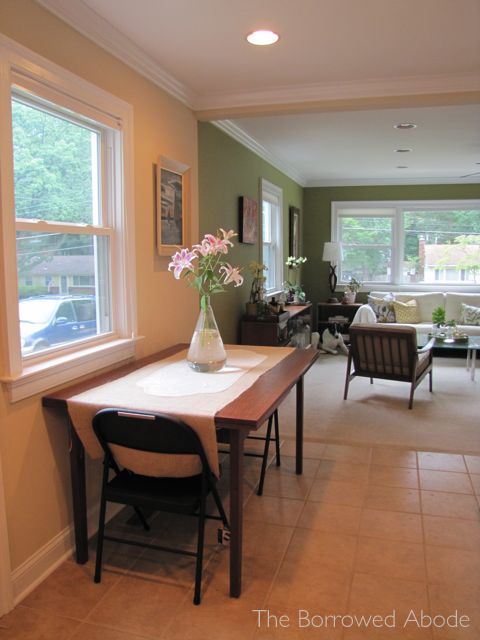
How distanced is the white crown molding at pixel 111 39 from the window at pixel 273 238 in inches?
113

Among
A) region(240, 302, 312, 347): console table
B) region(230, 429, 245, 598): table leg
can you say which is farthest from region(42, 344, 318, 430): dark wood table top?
region(240, 302, 312, 347): console table

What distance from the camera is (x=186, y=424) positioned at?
201 centimetres

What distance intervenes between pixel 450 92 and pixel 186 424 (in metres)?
2.56

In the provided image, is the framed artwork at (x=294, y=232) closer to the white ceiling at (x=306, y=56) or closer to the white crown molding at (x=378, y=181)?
the white crown molding at (x=378, y=181)

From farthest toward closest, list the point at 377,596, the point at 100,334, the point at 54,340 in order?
the point at 100,334, the point at 54,340, the point at 377,596

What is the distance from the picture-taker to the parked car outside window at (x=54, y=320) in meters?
2.24

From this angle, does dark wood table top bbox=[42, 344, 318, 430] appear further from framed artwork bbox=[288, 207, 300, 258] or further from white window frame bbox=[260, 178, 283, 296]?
framed artwork bbox=[288, 207, 300, 258]

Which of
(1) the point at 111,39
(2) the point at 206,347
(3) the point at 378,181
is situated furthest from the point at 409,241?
(1) the point at 111,39

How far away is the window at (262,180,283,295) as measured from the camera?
622 cm

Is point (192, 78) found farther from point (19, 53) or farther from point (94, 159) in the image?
point (19, 53)

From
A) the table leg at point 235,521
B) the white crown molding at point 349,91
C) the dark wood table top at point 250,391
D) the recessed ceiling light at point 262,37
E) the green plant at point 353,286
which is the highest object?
the recessed ceiling light at point 262,37

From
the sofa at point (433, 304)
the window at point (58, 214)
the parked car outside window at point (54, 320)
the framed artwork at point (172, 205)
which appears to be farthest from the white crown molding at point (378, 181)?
the parked car outside window at point (54, 320)

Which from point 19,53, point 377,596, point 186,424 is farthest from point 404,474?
point 19,53

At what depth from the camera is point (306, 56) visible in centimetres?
293
